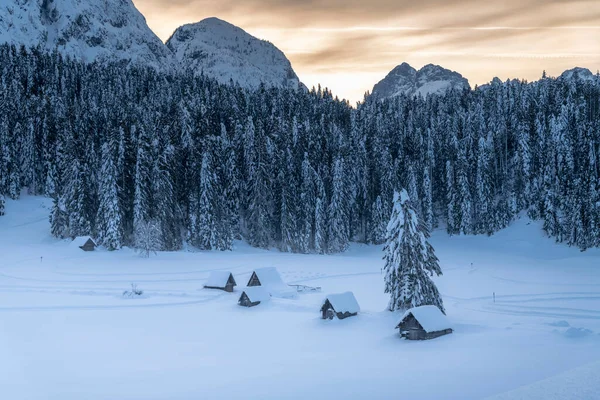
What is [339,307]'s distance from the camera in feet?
127

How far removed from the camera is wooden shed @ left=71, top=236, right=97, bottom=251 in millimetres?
67125

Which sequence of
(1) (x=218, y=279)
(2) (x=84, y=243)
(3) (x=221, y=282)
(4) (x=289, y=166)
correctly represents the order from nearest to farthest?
(3) (x=221, y=282), (1) (x=218, y=279), (2) (x=84, y=243), (4) (x=289, y=166)

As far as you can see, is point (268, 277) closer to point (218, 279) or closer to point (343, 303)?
point (218, 279)

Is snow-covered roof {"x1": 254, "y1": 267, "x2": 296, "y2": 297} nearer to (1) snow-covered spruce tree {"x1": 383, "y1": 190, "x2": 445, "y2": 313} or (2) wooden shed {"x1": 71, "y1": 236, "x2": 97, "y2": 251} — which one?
(1) snow-covered spruce tree {"x1": 383, "y1": 190, "x2": 445, "y2": 313}

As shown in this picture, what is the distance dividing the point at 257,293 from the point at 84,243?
3253 cm

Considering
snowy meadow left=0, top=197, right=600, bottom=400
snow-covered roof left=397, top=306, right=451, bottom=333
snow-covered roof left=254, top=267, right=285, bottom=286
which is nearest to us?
snowy meadow left=0, top=197, right=600, bottom=400

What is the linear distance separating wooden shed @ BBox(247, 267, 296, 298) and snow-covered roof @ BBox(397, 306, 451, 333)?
59.4ft

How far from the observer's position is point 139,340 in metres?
34.2

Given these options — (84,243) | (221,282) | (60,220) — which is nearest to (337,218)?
(221,282)

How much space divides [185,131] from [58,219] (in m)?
23.4

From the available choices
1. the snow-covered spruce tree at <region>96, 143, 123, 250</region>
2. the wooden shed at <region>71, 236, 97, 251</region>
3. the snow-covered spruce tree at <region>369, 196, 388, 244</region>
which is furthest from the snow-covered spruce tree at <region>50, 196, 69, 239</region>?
the snow-covered spruce tree at <region>369, 196, 388, 244</region>

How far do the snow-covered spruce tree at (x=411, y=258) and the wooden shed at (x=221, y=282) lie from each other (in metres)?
20.1

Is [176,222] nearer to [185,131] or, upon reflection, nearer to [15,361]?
[185,131]

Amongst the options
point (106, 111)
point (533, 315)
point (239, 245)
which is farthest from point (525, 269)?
point (106, 111)
